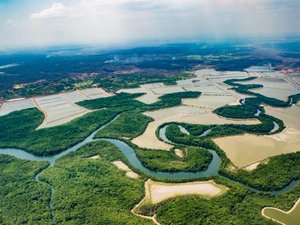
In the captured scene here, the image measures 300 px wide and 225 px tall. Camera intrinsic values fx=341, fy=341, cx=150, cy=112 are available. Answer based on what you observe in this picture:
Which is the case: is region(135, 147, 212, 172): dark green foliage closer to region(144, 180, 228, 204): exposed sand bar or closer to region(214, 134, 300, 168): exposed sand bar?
region(144, 180, 228, 204): exposed sand bar

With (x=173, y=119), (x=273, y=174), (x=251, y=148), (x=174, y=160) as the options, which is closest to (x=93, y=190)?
(x=174, y=160)

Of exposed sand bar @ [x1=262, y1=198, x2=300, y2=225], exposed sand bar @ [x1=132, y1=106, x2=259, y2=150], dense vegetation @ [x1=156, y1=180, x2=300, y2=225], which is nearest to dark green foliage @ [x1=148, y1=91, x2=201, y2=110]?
exposed sand bar @ [x1=132, y1=106, x2=259, y2=150]

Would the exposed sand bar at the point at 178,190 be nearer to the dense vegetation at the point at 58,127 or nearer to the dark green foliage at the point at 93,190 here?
the dark green foliage at the point at 93,190

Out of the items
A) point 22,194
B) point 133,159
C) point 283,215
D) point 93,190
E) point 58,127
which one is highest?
point 58,127

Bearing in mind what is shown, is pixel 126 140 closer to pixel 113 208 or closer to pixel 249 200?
pixel 113 208

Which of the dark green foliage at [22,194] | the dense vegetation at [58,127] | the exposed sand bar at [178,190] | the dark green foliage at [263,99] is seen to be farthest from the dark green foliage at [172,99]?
the exposed sand bar at [178,190]

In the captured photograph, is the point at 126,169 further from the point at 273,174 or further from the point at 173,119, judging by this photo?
the point at 173,119

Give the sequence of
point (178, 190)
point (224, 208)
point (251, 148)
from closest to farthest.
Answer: point (224, 208) → point (178, 190) → point (251, 148)
